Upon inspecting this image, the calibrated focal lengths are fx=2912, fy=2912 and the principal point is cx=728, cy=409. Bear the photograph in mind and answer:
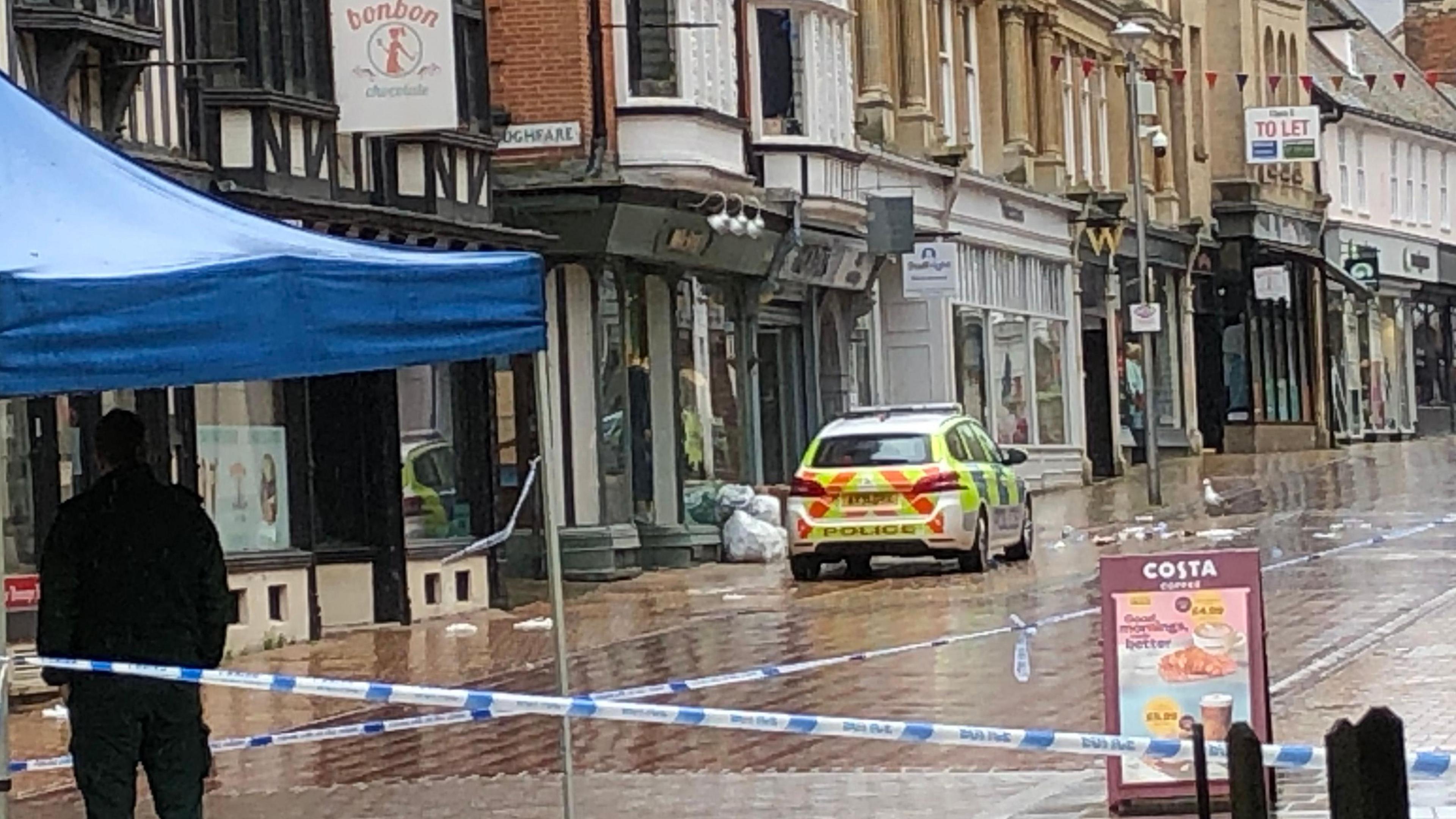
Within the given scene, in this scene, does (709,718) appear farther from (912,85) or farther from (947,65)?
(947,65)

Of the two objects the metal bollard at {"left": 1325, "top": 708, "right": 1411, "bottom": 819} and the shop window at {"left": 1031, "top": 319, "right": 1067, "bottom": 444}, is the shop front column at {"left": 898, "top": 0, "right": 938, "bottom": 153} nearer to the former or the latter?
the shop window at {"left": 1031, "top": 319, "right": 1067, "bottom": 444}

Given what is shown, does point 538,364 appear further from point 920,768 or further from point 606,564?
point 606,564

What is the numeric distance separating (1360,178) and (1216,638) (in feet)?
196

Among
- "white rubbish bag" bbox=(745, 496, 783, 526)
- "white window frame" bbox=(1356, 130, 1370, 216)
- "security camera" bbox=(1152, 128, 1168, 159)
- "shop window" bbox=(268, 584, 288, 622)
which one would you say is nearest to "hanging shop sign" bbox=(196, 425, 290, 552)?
"shop window" bbox=(268, 584, 288, 622)

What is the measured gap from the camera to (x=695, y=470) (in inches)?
1258

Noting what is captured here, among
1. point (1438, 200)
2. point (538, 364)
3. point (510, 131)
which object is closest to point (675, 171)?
point (510, 131)

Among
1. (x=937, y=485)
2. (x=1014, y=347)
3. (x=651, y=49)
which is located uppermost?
(x=651, y=49)

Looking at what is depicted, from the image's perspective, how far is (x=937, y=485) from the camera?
2641cm

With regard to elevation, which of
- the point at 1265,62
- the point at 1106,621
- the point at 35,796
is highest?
the point at 1265,62

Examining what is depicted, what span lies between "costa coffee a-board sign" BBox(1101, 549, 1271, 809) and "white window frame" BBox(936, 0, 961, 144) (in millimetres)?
30873

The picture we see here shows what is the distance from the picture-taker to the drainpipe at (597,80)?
29484 mm

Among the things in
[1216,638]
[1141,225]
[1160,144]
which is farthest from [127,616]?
[1160,144]

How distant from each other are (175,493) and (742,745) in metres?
5.22

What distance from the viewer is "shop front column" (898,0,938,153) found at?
39.8 meters
